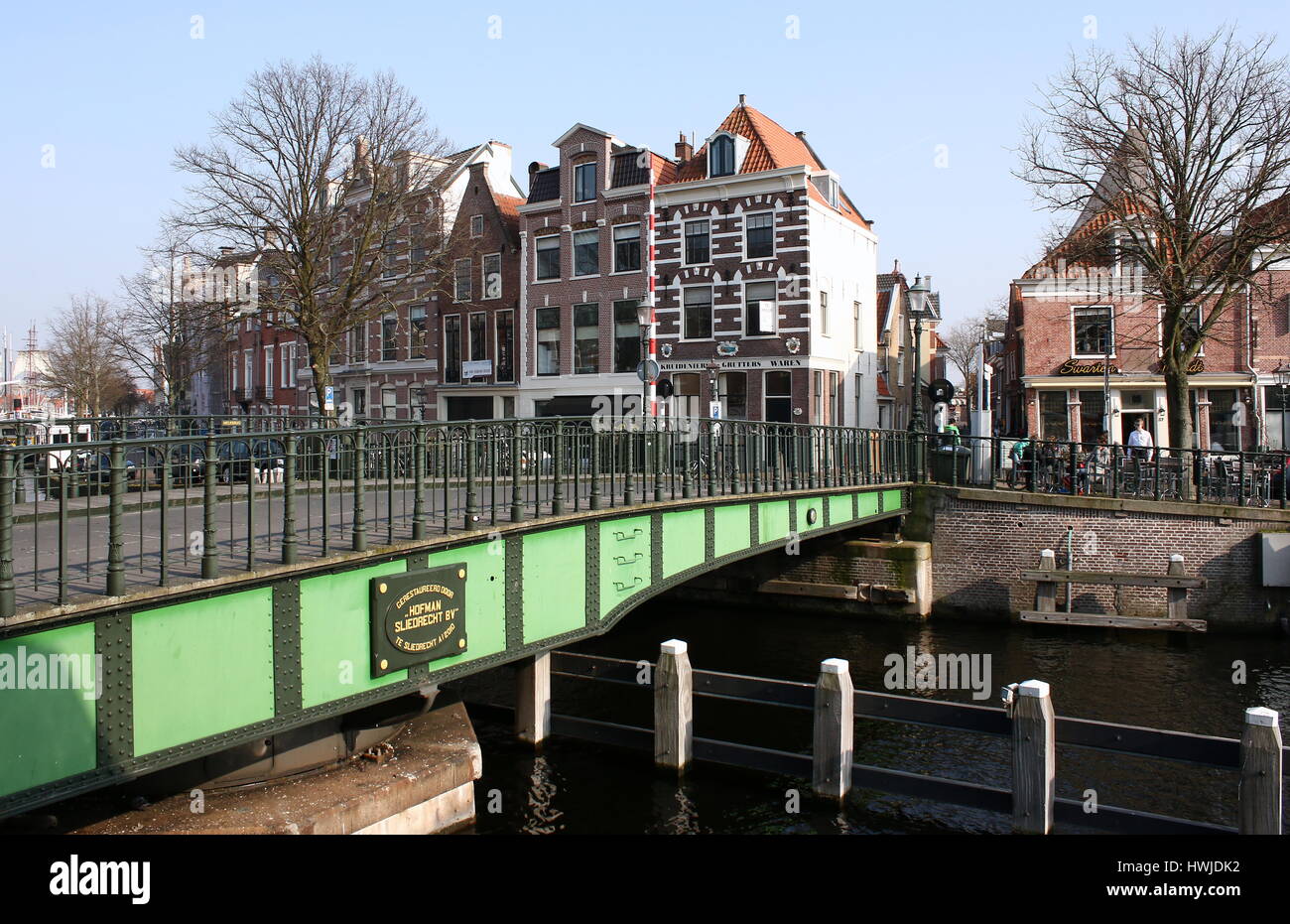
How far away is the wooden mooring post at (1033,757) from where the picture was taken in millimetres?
8836

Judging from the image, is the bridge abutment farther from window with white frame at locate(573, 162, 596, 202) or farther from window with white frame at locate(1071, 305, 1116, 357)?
window with white frame at locate(1071, 305, 1116, 357)

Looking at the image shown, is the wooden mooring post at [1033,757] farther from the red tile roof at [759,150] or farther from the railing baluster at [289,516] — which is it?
the red tile roof at [759,150]

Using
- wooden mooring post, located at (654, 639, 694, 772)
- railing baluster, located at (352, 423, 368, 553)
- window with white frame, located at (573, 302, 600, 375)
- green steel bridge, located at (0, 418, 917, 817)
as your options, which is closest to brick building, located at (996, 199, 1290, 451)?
window with white frame, located at (573, 302, 600, 375)

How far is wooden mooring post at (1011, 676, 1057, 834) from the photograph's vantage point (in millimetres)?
8836

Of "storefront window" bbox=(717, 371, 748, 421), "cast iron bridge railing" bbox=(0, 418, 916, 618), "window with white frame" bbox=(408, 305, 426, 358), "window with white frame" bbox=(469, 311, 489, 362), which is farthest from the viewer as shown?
"window with white frame" bbox=(408, 305, 426, 358)

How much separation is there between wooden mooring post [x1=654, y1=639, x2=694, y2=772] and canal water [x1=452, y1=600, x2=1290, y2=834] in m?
0.27

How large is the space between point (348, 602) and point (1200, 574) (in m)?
16.8

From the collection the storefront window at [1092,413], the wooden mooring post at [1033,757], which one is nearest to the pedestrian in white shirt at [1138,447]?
the storefront window at [1092,413]

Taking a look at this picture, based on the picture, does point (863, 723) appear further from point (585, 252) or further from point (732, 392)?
point (585, 252)

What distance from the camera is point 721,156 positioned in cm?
2969

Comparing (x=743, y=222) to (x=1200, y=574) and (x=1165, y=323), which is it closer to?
(x=1165, y=323)

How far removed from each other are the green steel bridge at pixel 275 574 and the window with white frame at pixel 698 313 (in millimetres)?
16956
